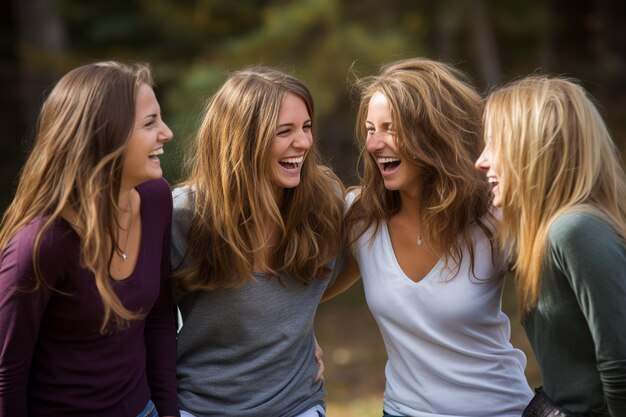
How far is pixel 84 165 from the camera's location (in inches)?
91.9

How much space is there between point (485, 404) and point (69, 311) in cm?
130

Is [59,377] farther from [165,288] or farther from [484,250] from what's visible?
[484,250]

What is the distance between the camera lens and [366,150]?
2.96m

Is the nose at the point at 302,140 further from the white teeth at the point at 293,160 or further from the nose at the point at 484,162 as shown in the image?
the nose at the point at 484,162

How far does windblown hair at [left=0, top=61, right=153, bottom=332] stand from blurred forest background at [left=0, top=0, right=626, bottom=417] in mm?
2056

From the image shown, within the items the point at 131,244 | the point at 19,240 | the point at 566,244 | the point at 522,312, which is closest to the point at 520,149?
the point at 566,244

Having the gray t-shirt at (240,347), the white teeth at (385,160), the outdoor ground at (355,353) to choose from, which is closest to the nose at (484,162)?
the white teeth at (385,160)

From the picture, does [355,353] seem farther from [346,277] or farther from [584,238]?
[584,238]

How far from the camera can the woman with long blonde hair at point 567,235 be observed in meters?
2.11

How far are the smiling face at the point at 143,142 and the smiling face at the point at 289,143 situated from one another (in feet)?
1.44

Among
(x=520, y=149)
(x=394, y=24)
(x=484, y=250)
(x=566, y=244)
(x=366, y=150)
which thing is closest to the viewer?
(x=566, y=244)

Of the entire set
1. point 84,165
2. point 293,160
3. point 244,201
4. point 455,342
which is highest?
point 84,165

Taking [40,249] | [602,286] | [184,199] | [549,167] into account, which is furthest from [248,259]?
[602,286]

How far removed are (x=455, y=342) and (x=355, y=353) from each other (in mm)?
5247
